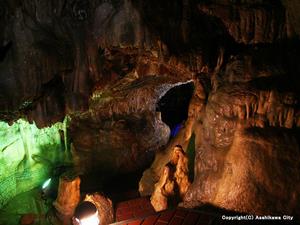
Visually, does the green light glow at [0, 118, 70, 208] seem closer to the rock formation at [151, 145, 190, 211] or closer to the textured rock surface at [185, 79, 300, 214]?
the rock formation at [151, 145, 190, 211]

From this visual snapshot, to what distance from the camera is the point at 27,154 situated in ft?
28.8

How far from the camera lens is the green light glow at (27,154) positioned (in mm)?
8047

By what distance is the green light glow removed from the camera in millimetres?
8047

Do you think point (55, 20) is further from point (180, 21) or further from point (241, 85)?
point (241, 85)

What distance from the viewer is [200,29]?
6.55 m

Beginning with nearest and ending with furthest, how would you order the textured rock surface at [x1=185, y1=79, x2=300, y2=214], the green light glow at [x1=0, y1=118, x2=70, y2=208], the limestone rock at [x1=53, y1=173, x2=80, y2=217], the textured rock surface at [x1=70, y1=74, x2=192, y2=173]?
1. the textured rock surface at [x1=185, y1=79, x2=300, y2=214]
2. the limestone rock at [x1=53, y1=173, x2=80, y2=217]
3. the green light glow at [x1=0, y1=118, x2=70, y2=208]
4. the textured rock surface at [x1=70, y1=74, x2=192, y2=173]

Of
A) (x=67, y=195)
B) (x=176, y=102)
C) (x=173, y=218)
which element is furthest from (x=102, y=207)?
(x=176, y=102)

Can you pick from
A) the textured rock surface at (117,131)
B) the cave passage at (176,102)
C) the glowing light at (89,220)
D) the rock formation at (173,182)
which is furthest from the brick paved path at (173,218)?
the cave passage at (176,102)

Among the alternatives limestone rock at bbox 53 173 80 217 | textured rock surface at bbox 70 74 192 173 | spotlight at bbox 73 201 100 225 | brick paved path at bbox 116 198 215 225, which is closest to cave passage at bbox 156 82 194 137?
textured rock surface at bbox 70 74 192 173

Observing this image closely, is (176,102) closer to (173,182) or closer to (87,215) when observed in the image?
(173,182)

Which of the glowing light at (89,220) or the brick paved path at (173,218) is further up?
the brick paved path at (173,218)

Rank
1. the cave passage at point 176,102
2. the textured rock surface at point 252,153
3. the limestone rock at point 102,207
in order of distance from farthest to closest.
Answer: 1. the cave passage at point 176,102
2. the limestone rock at point 102,207
3. the textured rock surface at point 252,153

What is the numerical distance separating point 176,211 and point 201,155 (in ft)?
6.45

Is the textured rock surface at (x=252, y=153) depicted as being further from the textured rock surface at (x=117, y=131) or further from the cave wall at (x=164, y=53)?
the textured rock surface at (x=117, y=131)
